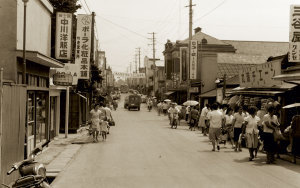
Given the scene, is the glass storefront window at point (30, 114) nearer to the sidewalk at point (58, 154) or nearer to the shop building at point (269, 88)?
the sidewalk at point (58, 154)

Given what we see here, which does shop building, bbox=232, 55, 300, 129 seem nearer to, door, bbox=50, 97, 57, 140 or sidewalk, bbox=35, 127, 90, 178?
sidewalk, bbox=35, 127, 90, 178

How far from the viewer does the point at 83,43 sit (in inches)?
973

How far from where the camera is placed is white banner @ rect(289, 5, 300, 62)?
719 inches

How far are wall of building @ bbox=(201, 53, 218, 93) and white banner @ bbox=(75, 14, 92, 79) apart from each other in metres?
17.9

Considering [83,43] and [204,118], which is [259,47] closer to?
[204,118]

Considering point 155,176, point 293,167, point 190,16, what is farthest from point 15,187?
point 190,16

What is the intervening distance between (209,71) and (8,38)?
29.3 m

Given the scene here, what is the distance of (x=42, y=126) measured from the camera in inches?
701

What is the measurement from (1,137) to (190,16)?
29460 millimetres

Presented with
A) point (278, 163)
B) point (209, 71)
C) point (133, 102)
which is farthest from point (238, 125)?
point (133, 102)

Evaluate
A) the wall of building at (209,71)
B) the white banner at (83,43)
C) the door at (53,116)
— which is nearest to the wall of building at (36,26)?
the door at (53,116)

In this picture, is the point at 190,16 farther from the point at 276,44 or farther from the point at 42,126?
the point at 276,44

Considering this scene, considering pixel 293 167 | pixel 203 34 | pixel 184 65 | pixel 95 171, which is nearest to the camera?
pixel 95 171

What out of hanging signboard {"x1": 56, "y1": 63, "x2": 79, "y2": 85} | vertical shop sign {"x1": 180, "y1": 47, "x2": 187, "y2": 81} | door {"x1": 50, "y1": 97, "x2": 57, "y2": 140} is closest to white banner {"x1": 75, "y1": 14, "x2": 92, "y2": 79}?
hanging signboard {"x1": 56, "y1": 63, "x2": 79, "y2": 85}
